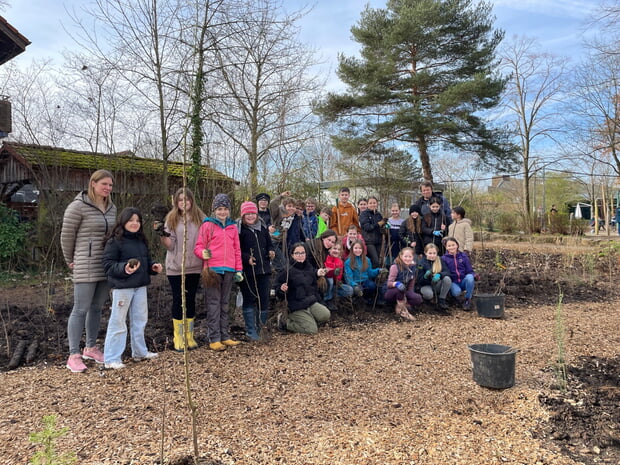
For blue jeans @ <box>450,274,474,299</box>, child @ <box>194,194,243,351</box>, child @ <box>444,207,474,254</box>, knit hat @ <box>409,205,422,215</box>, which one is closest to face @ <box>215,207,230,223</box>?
child @ <box>194,194,243,351</box>

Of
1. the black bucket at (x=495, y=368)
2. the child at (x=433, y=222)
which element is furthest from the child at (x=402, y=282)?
the black bucket at (x=495, y=368)

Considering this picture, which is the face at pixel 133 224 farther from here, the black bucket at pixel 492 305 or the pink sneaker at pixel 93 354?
the black bucket at pixel 492 305

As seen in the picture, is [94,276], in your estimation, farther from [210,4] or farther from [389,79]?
[389,79]

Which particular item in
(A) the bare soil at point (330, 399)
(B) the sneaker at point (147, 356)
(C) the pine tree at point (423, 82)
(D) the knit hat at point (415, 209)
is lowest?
(A) the bare soil at point (330, 399)

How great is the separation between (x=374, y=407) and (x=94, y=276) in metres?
2.46

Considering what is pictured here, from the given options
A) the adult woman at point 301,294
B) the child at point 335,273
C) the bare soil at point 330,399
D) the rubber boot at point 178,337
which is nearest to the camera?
the bare soil at point 330,399

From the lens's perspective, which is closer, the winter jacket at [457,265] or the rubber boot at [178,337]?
the rubber boot at [178,337]

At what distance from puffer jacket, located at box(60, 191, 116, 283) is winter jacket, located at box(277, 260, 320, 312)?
192 centimetres

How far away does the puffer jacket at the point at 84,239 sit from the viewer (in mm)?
3430

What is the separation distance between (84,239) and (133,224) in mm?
396

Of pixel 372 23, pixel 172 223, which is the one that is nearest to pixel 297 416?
pixel 172 223

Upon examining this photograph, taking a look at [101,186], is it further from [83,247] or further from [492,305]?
[492,305]

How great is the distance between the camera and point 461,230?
641 centimetres

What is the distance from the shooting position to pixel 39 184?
788 centimetres
